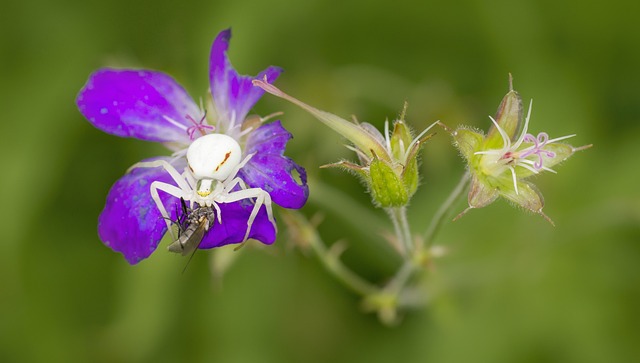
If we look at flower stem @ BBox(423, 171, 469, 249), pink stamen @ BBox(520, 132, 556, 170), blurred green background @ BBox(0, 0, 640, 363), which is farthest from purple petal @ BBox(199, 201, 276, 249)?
blurred green background @ BBox(0, 0, 640, 363)

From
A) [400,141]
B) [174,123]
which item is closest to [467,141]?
→ [400,141]

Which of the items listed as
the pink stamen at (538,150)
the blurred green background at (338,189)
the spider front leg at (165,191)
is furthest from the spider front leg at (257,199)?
the blurred green background at (338,189)

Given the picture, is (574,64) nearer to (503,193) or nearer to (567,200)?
(567,200)

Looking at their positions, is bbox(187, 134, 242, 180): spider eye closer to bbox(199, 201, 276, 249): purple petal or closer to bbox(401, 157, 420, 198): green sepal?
bbox(199, 201, 276, 249): purple petal

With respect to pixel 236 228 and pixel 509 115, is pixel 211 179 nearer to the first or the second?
pixel 236 228

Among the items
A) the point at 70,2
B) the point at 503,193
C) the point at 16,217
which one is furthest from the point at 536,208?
the point at 70,2

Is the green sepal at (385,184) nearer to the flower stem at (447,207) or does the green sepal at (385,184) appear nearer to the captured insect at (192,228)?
the flower stem at (447,207)
